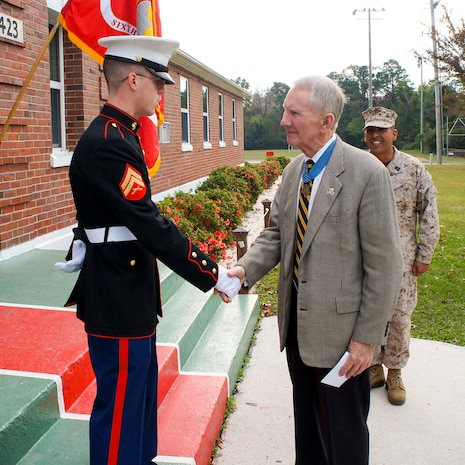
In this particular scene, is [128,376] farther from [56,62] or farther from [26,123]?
[56,62]

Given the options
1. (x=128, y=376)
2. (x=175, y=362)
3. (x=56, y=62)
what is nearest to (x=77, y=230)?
(x=128, y=376)

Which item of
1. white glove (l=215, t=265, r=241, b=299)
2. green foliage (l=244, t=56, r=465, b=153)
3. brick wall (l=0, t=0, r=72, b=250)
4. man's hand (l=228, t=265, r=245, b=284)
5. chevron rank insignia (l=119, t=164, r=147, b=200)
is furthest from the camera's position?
green foliage (l=244, t=56, r=465, b=153)

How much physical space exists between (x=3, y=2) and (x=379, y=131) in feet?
12.6

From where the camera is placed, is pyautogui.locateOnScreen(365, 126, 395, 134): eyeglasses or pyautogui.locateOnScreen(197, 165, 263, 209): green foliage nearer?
pyautogui.locateOnScreen(365, 126, 395, 134): eyeglasses

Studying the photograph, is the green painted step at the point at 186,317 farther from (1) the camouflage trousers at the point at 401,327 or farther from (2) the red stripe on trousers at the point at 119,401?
(2) the red stripe on trousers at the point at 119,401

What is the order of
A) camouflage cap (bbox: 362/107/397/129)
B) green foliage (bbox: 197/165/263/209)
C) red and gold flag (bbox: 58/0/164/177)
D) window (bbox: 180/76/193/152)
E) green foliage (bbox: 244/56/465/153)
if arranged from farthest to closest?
green foliage (bbox: 244/56/465/153)
window (bbox: 180/76/193/152)
green foliage (bbox: 197/165/263/209)
red and gold flag (bbox: 58/0/164/177)
camouflage cap (bbox: 362/107/397/129)

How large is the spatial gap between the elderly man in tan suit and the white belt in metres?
0.80

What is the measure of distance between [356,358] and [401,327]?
174 centimetres

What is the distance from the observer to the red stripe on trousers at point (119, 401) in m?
2.37

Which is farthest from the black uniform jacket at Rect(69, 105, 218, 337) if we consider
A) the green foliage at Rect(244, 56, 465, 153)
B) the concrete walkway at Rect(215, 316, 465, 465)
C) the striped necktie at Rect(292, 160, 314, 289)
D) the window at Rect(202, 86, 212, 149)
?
the green foliage at Rect(244, 56, 465, 153)

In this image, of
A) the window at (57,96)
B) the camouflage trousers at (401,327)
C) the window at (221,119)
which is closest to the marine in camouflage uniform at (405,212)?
the camouflage trousers at (401,327)

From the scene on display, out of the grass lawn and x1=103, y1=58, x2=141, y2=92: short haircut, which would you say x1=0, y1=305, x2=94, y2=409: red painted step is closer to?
x1=103, y1=58, x2=141, y2=92: short haircut

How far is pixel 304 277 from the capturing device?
8.52 feet

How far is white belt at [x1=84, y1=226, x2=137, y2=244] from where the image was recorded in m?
2.38
